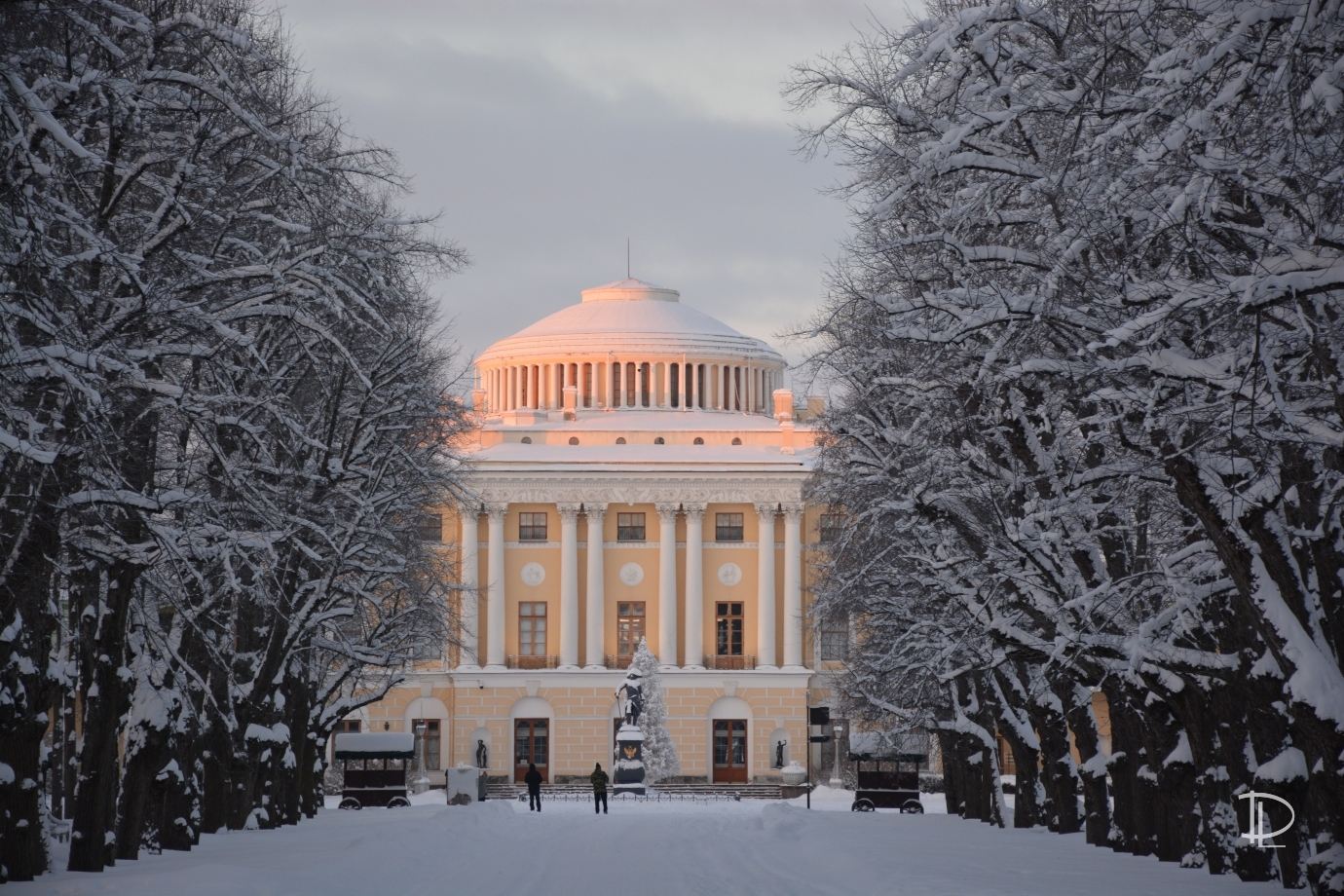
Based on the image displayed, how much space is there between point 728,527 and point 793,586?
14.9ft

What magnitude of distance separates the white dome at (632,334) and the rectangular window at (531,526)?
14889mm

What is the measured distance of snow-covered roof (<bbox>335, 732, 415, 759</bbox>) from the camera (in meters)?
Result: 61.6

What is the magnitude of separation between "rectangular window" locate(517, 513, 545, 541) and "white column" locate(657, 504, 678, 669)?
19.6 ft

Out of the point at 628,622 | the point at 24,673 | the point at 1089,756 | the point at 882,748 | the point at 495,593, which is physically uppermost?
the point at 495,593

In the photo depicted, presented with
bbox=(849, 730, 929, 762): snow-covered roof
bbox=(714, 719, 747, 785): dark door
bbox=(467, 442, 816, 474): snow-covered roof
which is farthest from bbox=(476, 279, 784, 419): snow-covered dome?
bbox=(849, 730, 929, 762): snow-covered roof

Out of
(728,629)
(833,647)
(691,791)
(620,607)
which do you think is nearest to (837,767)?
(833,647)

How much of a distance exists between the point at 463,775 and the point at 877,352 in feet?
126

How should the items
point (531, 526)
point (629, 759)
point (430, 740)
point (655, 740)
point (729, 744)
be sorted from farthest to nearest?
1. point (531, 526)
2. point (430, 740)
3. point (729, 744)
4. point (655, 740)
5. point (629, 759)

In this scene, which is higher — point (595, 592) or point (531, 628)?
point (595, 592)

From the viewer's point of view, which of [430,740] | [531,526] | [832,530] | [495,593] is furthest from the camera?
[531,526]

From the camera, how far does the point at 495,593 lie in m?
92.1

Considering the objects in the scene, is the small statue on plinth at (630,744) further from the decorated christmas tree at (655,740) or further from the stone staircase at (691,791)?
the stone staircase at (691,791)

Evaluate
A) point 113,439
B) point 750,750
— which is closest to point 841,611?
point 113,439

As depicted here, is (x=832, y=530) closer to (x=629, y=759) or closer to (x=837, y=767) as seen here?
(x=629, y=759)
